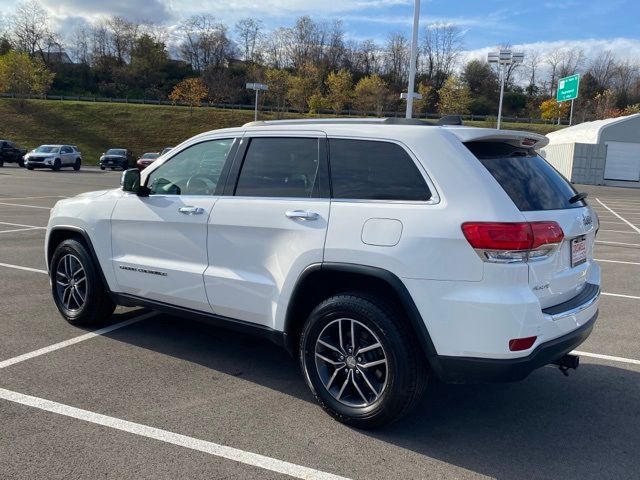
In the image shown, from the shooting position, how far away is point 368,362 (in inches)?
140

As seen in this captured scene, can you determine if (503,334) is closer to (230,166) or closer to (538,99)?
(230,166)

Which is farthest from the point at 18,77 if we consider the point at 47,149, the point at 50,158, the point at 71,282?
the point at 71,282

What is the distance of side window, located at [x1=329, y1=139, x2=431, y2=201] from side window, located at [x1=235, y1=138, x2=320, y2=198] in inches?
6.9

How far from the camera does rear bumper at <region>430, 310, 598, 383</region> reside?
3.14 meters

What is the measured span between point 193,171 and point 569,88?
4751cm

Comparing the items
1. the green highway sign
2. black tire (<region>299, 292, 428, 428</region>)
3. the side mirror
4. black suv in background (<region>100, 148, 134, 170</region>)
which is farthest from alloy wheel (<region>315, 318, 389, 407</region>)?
the green highway sign

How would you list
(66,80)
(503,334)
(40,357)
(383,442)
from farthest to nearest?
(66,80)
(40,357)
(383,442)
(503,334)

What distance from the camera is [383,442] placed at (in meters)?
3.45

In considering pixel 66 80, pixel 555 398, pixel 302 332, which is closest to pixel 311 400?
pixel 302 332

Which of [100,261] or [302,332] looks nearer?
[302,332]

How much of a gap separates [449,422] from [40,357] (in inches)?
126

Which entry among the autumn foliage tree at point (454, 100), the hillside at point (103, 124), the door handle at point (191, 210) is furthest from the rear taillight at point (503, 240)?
the autumn foliage tree at point (454, 100)

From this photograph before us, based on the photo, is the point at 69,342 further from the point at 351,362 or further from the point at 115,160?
the point at 115,160

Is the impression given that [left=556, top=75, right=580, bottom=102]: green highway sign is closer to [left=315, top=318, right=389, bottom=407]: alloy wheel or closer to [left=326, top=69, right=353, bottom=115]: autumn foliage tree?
[left=326, top=69, right=353, bottom=115]: autumn foliage tree
